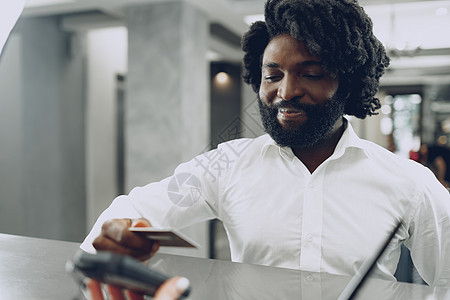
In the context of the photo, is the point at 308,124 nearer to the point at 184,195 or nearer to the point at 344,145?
the point at 344,145

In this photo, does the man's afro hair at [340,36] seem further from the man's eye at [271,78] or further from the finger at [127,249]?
the finger at [127,249]

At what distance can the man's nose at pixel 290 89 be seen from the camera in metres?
0.83

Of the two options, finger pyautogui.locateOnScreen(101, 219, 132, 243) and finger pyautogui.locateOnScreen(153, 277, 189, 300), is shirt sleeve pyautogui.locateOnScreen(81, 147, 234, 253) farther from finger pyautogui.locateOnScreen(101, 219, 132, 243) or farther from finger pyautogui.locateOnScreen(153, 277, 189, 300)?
finger pyautogui.locateOnScreen(153, 277, 189, 300)

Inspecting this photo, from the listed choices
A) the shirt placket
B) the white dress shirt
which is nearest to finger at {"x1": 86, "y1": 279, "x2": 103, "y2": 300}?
the white dress shirt

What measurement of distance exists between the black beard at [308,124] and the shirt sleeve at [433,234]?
258 mm

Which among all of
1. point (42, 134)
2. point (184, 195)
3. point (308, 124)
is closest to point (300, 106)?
point (308, 124)

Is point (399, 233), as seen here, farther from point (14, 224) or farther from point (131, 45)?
point (14, 224)

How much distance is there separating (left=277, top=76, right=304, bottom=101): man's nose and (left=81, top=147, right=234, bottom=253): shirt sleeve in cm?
27

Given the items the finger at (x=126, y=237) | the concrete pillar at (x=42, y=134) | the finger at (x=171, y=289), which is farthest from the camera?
the concrete pillar at (x=42, y=134)

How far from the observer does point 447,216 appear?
0.85 m

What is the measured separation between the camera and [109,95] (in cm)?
460

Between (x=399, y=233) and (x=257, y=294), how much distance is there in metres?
0.46

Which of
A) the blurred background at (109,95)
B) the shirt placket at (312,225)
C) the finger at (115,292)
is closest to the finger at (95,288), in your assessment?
the finger at (115,292)

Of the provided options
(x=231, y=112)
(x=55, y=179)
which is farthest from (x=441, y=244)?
(x=231, y=112)
